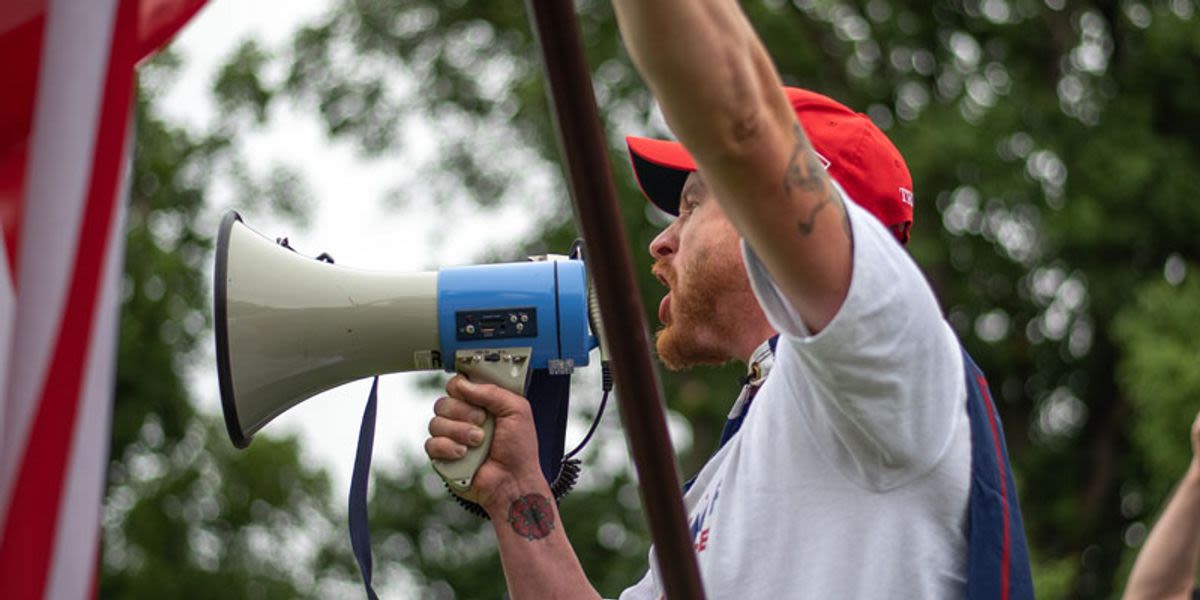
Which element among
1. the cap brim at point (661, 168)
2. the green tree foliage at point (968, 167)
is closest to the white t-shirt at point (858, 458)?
the cap brim at point (661, 168)

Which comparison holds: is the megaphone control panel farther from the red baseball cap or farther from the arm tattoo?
the arm tattoo

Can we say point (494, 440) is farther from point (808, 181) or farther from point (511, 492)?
point (808, 181)

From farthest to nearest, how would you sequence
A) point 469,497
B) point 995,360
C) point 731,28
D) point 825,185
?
point 995,360
point 469,497
point 825,185
point 731,28

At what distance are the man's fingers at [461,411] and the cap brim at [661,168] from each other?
0.51 metres

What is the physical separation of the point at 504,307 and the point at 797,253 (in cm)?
118

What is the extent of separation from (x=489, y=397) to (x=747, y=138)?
118 cm

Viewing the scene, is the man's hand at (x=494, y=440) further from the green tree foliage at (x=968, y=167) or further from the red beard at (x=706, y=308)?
the green tree foliage at (x=968, y=167)

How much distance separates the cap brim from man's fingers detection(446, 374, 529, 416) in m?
0.47

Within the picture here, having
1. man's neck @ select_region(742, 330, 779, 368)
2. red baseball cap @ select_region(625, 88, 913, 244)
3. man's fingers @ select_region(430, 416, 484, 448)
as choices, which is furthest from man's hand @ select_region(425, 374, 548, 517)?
red baseball cap @ select_region(625, 88, 913, 244)

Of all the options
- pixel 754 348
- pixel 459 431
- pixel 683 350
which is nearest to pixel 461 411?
pixel 459 431

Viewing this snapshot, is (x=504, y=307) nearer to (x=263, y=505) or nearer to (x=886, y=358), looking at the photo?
(x=886, y=358)

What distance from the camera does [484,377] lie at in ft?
11.3

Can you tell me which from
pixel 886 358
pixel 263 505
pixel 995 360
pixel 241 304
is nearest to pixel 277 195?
pixel 263 505

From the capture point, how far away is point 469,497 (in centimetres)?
347
